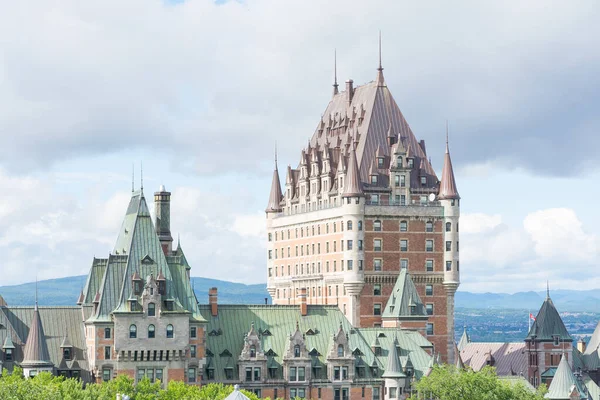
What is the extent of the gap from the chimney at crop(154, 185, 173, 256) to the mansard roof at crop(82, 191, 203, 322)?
10116 mm

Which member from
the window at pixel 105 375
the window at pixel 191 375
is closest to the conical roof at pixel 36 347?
the window at pixel 105 375

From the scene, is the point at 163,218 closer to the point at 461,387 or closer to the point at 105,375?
the point at 105,375

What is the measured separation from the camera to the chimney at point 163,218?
196 m

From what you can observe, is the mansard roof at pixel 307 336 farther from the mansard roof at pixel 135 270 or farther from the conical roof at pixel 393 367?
the mansard roof at pixel 135 270

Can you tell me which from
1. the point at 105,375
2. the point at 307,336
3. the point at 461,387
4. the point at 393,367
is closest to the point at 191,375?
the point at 105,375

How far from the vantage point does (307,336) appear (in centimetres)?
19275

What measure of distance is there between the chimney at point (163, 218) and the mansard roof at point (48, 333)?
51.2 feet

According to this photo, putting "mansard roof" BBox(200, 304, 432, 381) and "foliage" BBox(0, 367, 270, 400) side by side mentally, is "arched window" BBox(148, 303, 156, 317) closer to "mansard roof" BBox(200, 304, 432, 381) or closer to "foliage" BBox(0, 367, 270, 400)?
"foliage" BBox(0, 367, 270, 400)

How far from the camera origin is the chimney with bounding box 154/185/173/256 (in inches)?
7712

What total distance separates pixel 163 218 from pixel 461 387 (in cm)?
4152

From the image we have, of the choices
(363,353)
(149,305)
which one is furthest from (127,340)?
(363,353)

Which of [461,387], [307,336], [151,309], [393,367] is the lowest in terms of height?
[461,387]

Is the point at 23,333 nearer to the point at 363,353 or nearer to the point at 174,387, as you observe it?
the point at 174,387

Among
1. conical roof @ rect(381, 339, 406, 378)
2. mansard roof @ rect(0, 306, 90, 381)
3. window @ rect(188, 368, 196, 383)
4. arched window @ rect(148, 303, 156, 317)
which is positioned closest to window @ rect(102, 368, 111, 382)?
mansard roof @ rect(0, 306, 90, 381)
